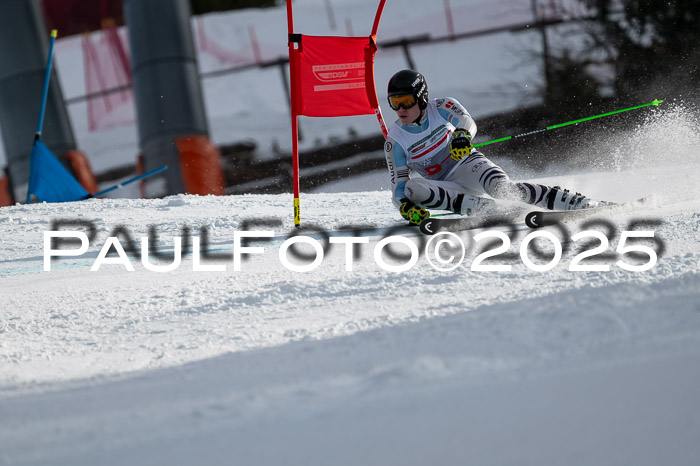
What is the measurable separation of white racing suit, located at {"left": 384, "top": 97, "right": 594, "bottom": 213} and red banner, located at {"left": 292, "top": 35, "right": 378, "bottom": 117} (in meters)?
0.37

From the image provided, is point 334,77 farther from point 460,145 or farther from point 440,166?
point 460,145

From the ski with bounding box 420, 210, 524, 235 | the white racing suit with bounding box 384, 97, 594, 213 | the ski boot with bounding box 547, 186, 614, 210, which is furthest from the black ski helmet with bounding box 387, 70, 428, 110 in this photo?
the ski boot with bounding box 547, 186, 614, 210

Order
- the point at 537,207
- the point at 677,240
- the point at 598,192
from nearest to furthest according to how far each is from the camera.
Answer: the point at 677,240
the point at 537,207
the point at 598,192

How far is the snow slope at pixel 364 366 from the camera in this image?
1.36 m

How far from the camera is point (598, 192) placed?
4.89 metres

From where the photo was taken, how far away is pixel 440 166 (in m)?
4.24

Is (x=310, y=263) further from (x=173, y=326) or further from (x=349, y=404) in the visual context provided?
(x=349, y=404)

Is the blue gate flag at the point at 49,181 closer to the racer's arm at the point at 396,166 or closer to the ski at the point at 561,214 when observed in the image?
the racer's arm at the point at 396,166

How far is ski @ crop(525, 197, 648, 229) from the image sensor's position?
364cm

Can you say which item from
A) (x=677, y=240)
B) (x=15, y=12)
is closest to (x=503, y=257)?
(x=677, y=240)

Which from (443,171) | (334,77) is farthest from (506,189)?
(334,77)

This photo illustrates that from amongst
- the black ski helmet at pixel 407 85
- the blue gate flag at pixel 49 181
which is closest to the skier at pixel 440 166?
the black ski helmet at pixel 407 85

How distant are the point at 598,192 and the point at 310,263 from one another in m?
2.48

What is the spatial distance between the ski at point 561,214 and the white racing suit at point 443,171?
0.14 meters
